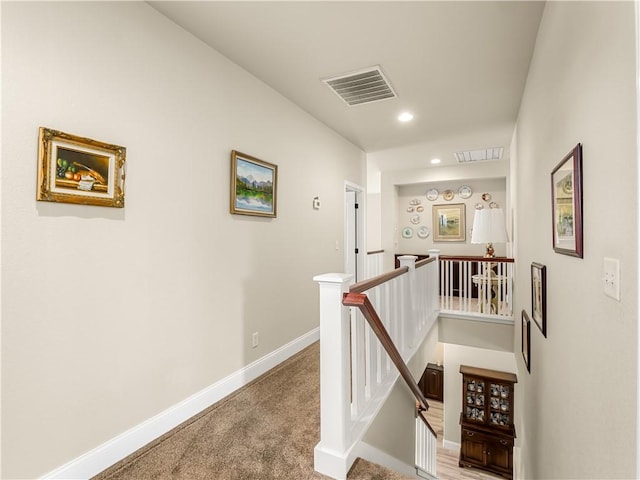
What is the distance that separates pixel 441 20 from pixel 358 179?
301 centimetres

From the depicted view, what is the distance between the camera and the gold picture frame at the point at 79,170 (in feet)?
5.01

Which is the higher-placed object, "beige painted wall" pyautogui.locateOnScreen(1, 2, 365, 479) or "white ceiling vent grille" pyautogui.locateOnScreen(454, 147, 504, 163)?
"white ceiling vent grille" pyautogui.locateOnScreen(454, 147, 504, 163)

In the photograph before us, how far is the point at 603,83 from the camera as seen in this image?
3.54ft

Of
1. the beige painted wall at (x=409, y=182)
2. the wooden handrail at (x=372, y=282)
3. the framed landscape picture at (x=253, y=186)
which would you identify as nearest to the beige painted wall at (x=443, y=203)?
the beige painted wall at (x=409, y=182)

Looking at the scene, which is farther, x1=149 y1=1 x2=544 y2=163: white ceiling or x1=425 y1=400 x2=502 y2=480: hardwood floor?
x1=425 y1=400 x2=502 y2=480: hardwood floor

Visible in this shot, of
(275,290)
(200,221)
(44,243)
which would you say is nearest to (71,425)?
(44,243)

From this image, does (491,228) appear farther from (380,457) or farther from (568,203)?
(380,457)

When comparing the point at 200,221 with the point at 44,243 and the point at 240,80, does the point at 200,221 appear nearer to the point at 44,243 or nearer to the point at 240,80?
the point at 44,243

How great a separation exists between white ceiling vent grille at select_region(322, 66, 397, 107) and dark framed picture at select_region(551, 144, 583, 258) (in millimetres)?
1693

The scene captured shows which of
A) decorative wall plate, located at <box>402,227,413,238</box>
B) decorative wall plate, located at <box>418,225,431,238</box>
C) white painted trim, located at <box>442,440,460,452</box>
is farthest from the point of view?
decorative wall plate, located at <box>402,227,413,238</box>

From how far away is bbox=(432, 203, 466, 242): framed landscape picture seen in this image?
6.64 meters

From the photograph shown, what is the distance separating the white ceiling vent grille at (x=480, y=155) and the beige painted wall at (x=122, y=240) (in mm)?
3844

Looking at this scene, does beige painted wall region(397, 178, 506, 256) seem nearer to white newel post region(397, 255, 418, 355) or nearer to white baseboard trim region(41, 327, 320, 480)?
white newel post region(397, 255, 418, 355)

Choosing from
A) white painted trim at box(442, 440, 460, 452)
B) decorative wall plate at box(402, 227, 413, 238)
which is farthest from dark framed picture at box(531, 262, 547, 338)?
white painted trim at box(442, 440, 460, 452)
